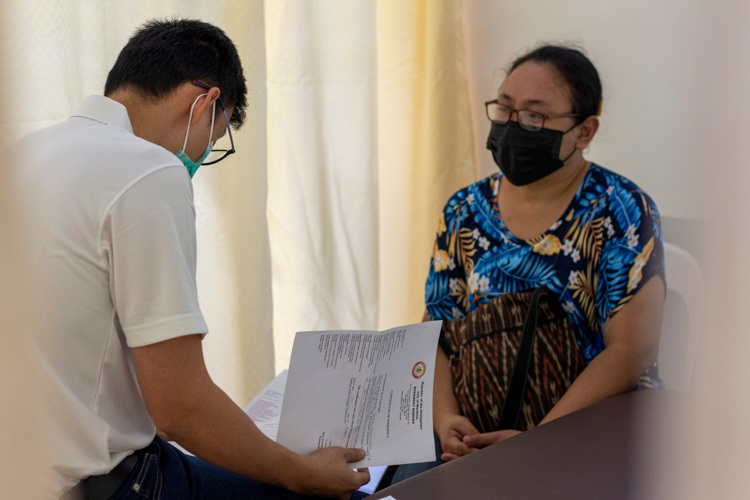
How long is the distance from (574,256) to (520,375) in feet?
1.05

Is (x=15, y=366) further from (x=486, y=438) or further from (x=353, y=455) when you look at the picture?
(x=486, y=438)

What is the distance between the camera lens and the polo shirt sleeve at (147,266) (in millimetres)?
691

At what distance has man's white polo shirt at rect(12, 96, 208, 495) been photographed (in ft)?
2.27

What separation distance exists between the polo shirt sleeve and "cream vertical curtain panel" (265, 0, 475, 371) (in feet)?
4.04

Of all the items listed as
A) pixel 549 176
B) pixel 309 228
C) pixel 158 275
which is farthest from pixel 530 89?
pixel 158 275

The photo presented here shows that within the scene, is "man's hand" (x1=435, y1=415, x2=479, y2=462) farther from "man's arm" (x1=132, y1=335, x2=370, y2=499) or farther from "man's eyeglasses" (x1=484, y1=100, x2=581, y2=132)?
"man's eyeglasses" (x1=484, y1=100, x2=581, y2=132)

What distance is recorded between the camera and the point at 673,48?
170 centimetres

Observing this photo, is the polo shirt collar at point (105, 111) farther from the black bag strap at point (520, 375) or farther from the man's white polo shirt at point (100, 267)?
the black bag strap at point (520, 375)

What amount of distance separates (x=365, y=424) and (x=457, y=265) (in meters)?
0.75

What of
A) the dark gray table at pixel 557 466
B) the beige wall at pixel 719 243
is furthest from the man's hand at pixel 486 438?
the beige wall at pixel 719 243

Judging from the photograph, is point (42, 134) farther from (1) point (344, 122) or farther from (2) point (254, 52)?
(1) point (344, 122)

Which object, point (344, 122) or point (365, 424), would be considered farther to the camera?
point (344, 122)

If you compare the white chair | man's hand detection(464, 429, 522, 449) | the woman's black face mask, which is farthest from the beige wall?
the white chair

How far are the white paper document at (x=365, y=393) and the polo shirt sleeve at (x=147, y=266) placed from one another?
21 centimetres
